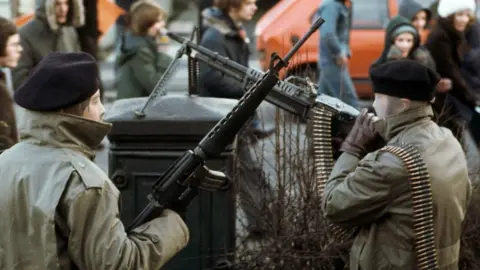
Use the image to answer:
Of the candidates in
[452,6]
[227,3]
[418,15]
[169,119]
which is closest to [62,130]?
[169,119]

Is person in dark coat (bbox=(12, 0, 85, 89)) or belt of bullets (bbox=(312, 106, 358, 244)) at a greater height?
person in dark coat (bbox=(12, 0, 85, 89))

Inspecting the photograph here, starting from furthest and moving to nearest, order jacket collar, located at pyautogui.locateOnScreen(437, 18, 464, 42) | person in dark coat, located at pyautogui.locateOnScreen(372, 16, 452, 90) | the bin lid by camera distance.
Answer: jacket collar, located at pyautogui.locateOnScreen(437, 18, 464, 42), person in dark coat, located at pyautogui.locateOnScreen(372, 16, 452, 90), the bin lid

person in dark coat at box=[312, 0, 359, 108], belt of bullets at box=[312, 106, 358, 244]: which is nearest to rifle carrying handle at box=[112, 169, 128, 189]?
belt of bullets at box=[312, 106, 358, 244]

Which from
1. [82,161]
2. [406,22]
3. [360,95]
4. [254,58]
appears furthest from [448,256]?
[254,58]

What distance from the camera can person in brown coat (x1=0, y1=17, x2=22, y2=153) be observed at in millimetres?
5000

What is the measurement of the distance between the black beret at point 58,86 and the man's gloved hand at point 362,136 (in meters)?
1.14

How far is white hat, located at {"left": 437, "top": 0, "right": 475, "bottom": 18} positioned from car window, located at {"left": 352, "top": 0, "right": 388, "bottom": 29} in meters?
4.33

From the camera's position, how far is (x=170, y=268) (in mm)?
4793

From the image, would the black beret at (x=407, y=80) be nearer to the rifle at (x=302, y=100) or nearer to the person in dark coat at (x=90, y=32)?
the rifle at (x=302, y=100)

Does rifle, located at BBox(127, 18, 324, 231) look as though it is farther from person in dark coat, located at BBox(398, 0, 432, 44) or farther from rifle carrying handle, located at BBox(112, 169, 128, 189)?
person in dark coat, located at BBox(398, 0, 432, 44)

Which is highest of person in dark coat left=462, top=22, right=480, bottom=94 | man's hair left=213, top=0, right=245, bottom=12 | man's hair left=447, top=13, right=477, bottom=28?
man's hair left=213, top=0, right=245, bottom=12

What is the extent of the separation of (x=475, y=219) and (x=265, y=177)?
3.85 ft

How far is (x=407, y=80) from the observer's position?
3.54 meters

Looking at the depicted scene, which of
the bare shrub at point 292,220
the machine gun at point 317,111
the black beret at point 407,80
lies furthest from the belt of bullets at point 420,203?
the bare shrub at point 292,220
